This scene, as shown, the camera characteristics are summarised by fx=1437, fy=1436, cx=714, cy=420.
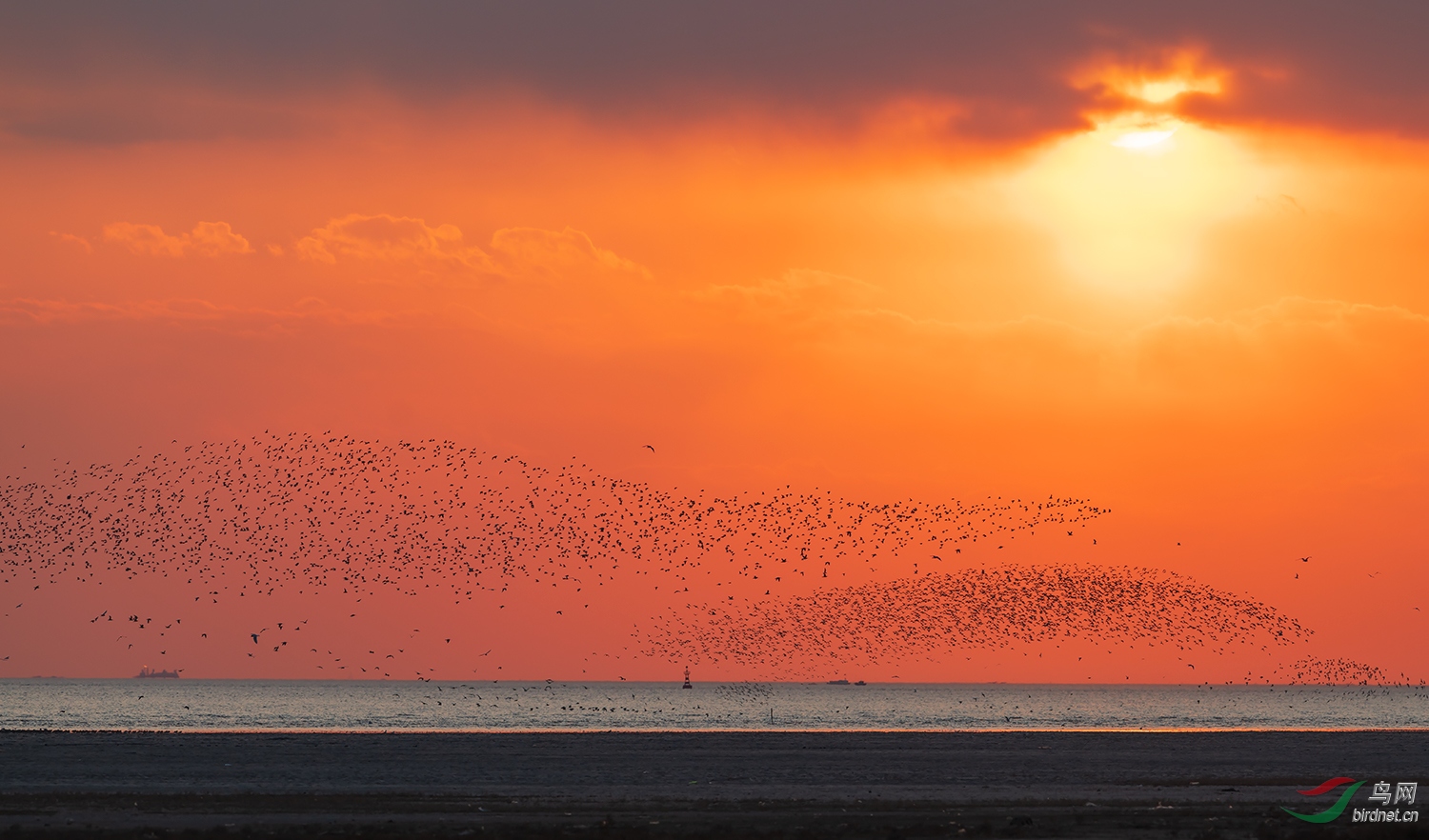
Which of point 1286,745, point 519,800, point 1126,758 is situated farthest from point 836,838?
point 1286,745

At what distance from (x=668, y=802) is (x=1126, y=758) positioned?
32.8 m

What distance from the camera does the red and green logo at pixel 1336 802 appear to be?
40281 millimetres

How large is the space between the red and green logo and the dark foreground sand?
1.90 feet

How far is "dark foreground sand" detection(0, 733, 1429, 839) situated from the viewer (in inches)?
1480

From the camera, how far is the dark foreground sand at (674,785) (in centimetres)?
3759

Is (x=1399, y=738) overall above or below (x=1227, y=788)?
below

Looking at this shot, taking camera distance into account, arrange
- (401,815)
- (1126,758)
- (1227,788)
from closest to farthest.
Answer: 1. (401,815)
2. (1227,788)
3. (1126,758)

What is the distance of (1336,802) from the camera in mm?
44656

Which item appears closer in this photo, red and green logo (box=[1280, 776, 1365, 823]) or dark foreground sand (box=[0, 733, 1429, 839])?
dark foreground sand (box=[0, 733, 1429, 839])

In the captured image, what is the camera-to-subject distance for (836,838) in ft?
115

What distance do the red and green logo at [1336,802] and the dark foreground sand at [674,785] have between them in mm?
578

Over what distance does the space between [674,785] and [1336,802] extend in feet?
72.9

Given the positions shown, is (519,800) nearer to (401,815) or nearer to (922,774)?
(401,815)

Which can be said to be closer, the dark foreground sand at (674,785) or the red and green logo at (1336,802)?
the dark foreground sand at (674,785)
